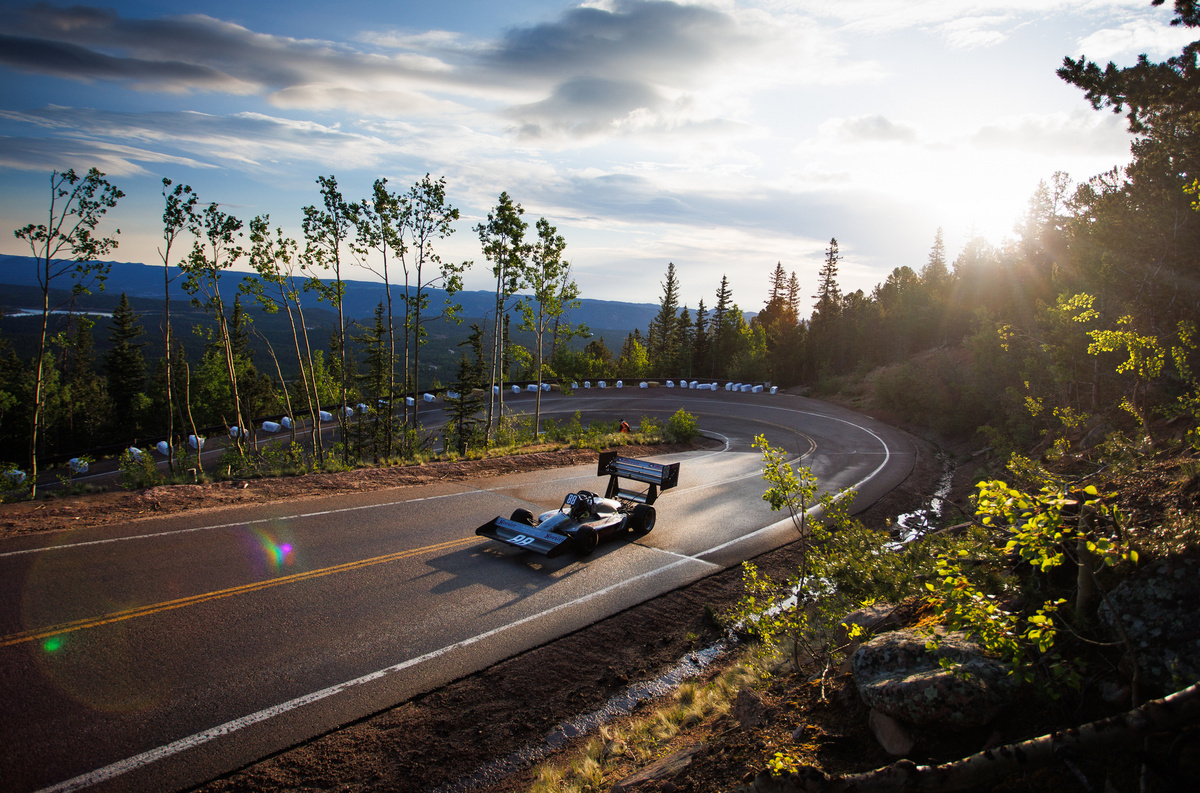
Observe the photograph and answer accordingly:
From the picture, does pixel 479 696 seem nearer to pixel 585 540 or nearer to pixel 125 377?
pixel 585 540

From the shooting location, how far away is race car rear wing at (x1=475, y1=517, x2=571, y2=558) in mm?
9450

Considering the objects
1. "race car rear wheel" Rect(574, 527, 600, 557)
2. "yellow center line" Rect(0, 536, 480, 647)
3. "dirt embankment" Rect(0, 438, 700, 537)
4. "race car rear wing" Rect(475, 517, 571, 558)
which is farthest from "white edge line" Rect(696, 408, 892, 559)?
"dirt embankment" Rect(0, 438, 700, 537)

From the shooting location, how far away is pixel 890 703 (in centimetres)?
409

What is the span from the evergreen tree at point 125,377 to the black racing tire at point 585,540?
6979cm

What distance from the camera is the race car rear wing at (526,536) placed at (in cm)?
945

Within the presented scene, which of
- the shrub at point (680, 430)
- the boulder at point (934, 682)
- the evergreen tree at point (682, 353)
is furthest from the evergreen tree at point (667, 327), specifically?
the boulder at point (934, 682)

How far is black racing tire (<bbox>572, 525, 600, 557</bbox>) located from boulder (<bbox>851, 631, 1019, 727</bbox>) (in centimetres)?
590

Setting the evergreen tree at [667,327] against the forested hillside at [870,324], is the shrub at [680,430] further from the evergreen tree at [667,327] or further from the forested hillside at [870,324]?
the evergreen tree at [667,327]

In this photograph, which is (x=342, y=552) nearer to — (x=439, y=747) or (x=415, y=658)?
(x=415, y=658)

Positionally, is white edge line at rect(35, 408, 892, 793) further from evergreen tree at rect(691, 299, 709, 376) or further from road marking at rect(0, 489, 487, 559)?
evergreen tree at rect(691, 299, 709, 376)

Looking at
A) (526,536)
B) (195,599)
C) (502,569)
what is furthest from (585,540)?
(195,599)

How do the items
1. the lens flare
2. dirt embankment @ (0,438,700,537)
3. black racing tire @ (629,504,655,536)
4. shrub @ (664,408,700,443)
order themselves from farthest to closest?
shrub @ (664,408,700,443), black racing tire @ (629,504,655,536), dirt embankment @ (0,438,700,537), the lens flare

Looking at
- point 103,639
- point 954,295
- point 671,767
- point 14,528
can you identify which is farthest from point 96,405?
point 954,295

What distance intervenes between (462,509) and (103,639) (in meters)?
6.48
